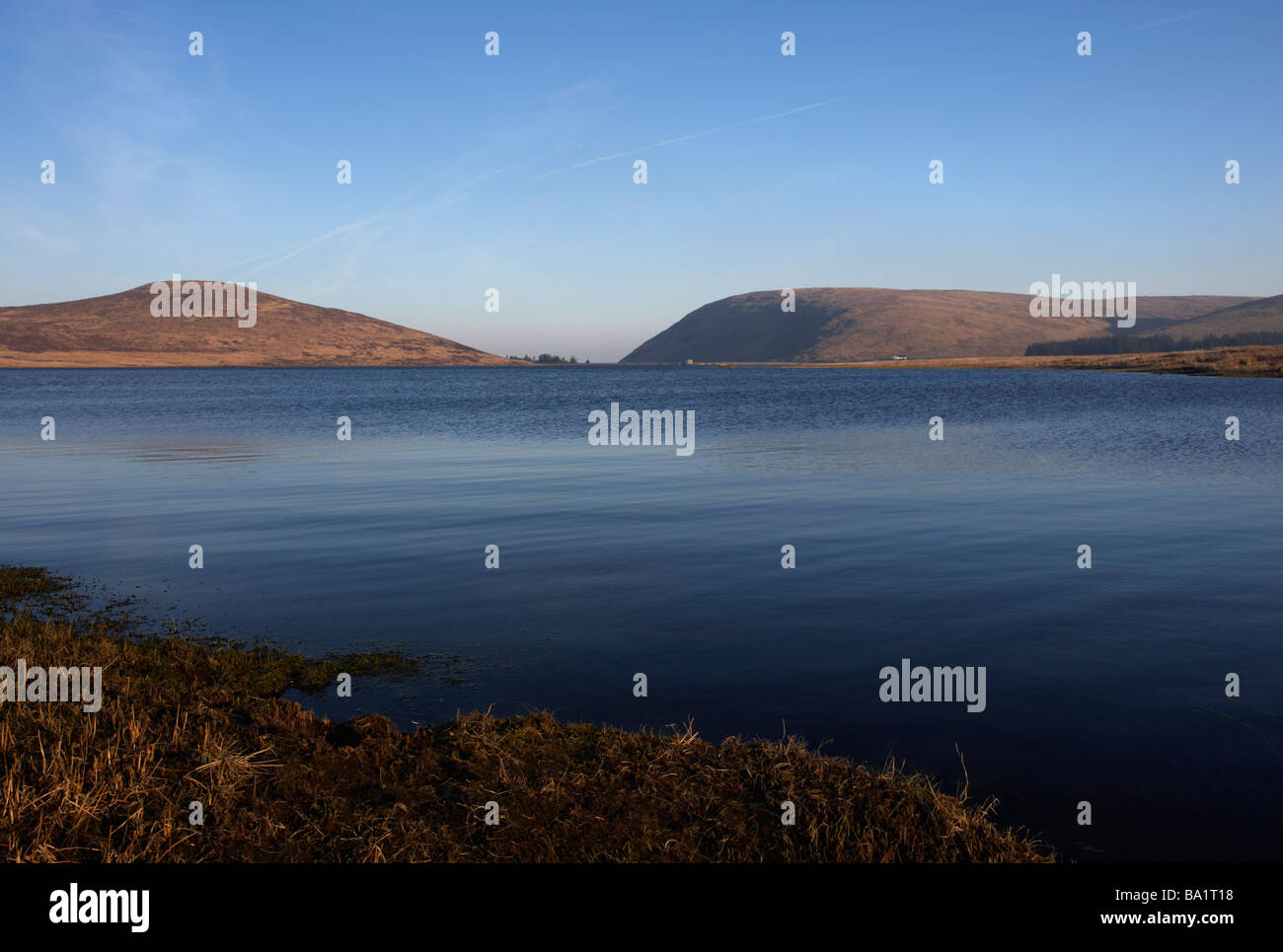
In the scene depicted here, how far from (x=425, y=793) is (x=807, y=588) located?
9.35 meters

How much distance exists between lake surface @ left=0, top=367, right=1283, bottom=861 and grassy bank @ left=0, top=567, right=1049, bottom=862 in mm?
1164

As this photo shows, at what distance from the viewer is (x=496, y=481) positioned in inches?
1202

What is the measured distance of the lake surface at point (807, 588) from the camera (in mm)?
9125

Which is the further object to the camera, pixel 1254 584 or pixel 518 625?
pixel 1254 584

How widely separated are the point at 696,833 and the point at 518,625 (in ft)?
22.7

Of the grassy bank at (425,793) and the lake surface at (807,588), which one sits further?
the lake surface at (807,588)

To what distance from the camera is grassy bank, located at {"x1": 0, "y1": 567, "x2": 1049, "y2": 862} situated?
6.49m

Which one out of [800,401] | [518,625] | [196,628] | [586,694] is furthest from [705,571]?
[800,401]

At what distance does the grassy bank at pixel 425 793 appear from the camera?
Result: 6.49 m

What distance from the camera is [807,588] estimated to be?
15.4 metres

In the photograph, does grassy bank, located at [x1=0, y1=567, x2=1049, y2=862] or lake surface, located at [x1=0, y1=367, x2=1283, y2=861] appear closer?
grassy bank, located at [x1=0, y1=567, x2=1049, y2=862]

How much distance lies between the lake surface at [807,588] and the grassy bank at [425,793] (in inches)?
45.8

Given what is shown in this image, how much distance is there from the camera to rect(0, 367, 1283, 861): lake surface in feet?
29.9
